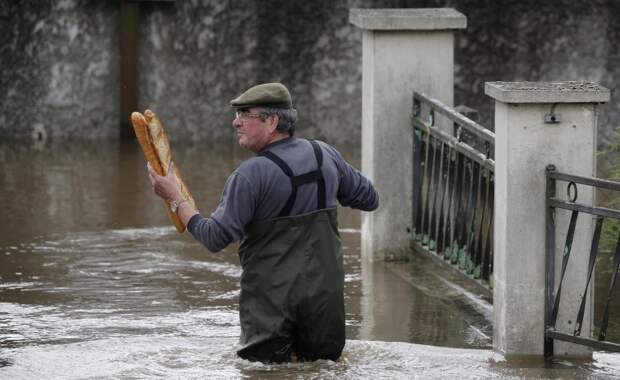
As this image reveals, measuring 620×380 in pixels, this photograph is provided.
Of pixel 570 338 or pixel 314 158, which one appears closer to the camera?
pixel 314 158

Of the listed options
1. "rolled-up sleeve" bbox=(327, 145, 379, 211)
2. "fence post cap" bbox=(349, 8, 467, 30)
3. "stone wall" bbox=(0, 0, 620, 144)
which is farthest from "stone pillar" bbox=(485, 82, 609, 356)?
"stone wall" bbox=(0, 0, 620, 144)

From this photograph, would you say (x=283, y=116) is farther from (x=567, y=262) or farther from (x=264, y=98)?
(x=567, y=262)

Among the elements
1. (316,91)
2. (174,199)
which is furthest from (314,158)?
(316,91)

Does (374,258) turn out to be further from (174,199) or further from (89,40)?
(89,40)

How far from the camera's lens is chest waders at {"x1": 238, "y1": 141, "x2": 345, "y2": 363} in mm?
7035

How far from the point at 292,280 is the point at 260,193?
0.42 m

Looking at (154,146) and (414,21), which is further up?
(414,21)

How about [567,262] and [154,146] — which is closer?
[154,146]

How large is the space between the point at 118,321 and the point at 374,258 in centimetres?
232

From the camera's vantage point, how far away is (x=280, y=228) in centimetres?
703

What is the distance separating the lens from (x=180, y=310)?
875 cm

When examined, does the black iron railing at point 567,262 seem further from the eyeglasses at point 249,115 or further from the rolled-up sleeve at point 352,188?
the eyeglasses at point 249,115

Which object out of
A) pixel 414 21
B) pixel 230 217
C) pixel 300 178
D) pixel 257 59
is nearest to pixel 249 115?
pixel 300 178

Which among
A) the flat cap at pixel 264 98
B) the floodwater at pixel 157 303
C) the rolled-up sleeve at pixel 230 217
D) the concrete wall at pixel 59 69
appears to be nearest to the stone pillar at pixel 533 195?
the floodwater at pixel 157 303
